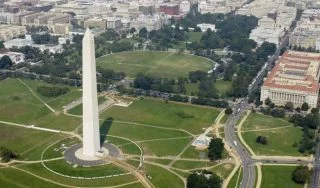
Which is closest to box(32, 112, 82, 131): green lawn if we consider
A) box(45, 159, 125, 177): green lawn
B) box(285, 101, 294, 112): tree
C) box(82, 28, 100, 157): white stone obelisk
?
box(82, 28, 100, 157): white stone obelisk

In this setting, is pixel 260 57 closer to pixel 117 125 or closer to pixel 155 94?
pixel 155 94

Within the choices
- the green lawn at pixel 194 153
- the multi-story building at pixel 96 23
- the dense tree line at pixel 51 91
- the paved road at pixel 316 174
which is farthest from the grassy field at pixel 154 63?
the paved road at pixel 316 174

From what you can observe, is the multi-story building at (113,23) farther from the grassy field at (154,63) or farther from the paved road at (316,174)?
the paved road at (316,174)

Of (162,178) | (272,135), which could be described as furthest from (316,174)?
(162,178)

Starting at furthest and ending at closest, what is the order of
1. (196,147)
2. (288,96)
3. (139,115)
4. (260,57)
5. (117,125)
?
1. (260,57)
2. (288,96)
3. (139,115)
4. (117,125)
5. (196,147)

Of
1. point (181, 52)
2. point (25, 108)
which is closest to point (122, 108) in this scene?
point (25, 108)

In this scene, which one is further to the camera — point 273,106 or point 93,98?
point 273,106

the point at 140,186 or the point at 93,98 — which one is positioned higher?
the point at 93,98

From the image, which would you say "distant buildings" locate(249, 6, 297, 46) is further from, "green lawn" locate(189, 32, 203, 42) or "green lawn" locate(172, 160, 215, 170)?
"green lawn" locate(172, 160, 215, 170)
